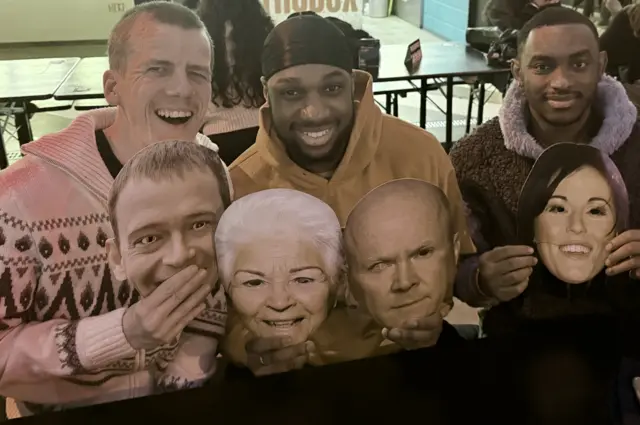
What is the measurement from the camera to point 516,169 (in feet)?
3.60

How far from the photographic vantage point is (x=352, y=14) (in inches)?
40.1

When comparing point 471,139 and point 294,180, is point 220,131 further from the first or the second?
point 471,139

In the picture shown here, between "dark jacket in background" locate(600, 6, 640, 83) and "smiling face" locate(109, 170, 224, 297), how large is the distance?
2.43 ft

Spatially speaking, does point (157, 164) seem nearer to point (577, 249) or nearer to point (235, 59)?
point (235, 59)

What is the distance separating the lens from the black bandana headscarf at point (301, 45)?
0.91 metres

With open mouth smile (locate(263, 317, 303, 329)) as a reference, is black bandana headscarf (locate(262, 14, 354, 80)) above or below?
above

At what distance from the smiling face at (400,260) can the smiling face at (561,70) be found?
0.26m

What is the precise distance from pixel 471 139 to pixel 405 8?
500 mm

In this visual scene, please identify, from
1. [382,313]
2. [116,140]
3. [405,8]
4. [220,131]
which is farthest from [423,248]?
[405,8]

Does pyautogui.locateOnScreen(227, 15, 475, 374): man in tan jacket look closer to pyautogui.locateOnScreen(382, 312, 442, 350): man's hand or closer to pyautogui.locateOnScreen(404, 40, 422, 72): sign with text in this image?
pyautogui.locateOnScreen(382, 312, 442, 350): man's hand

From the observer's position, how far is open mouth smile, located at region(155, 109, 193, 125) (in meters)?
0.88

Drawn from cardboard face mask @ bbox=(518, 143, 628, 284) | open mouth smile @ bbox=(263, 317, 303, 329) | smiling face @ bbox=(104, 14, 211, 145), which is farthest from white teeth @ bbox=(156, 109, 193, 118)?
cardboard face mask @ bbox=(518, 143, 628, 284)

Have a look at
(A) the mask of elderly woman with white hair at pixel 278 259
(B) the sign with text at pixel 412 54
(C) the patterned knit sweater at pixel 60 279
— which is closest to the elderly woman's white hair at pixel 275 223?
(A) the mask of elderly woman with white hair at pixel 278 259

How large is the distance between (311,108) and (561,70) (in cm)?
43
